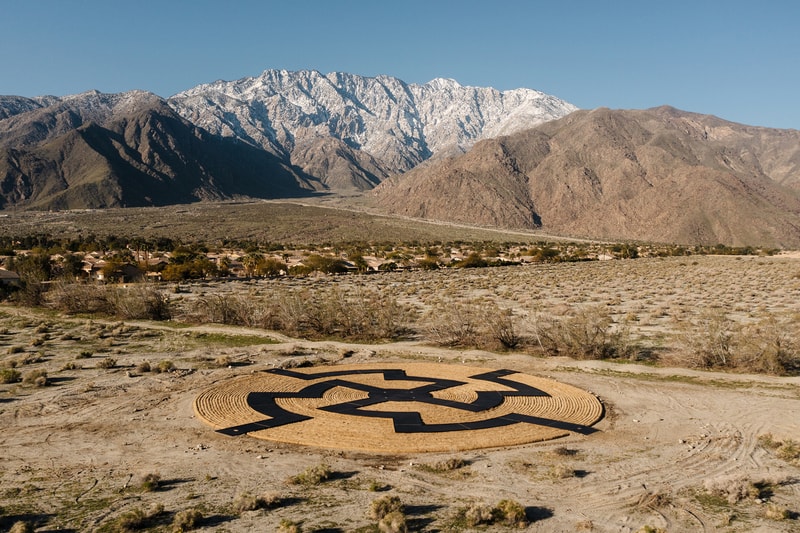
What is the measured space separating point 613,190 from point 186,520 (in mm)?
166343

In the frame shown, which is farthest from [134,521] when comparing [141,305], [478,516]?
[141,305]

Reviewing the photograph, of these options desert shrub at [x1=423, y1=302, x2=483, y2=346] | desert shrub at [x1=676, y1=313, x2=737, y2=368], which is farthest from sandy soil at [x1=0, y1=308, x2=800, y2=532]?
desert shrub at [x1=423, y1=302, x2=483, y2=346]

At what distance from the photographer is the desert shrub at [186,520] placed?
29.4 ft

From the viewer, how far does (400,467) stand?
11617 mm

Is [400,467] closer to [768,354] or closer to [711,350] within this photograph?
[711,350]

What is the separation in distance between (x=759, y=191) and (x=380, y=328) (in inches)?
6732

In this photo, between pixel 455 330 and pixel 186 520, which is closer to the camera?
pixel 186 520

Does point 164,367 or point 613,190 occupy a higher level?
point 613,190

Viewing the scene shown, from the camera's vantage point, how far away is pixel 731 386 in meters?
18.1

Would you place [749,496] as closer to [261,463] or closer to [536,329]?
[261,463]

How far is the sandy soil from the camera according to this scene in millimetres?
9516

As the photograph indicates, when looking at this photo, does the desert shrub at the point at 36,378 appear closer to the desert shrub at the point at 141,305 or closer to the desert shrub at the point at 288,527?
the desert shrub at the point at 288,527

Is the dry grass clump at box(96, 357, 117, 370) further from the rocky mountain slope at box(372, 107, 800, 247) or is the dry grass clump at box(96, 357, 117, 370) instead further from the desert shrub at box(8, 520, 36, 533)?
the rocky mountain slope at box(372, 107, 800, 247)

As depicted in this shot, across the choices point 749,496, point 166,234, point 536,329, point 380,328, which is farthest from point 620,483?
point 166,234
